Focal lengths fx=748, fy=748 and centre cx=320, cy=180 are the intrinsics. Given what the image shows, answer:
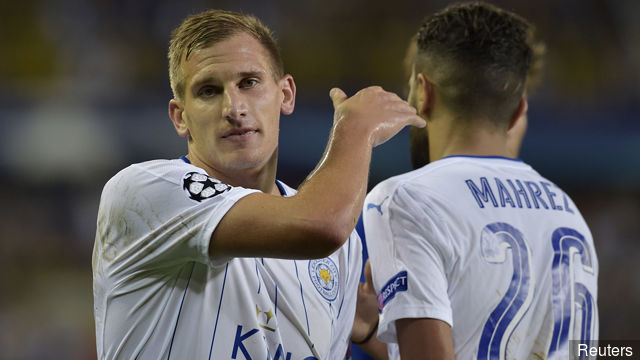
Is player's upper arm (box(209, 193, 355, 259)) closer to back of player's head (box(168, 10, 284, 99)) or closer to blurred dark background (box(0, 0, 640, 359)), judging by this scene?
back of player's head (box(168, 10, 284, 99))

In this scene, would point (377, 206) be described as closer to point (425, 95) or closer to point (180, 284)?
point (425, 95)

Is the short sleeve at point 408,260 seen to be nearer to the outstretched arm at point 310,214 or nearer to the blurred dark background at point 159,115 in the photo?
the outstretched arm at point 310,214

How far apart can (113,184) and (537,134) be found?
925cm

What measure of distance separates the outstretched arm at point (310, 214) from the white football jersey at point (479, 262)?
52 centimetres

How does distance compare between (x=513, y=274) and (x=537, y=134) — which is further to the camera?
(x=537, y=134)

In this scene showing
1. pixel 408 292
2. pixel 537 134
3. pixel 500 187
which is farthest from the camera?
pixel 537 134

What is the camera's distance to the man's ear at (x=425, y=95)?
3041 mm

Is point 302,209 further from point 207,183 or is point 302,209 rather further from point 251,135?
point 251,135

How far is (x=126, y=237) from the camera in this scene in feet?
7.46

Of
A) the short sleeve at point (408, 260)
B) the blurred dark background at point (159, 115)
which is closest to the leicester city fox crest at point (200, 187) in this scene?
the short sleeve at point (408, 260)

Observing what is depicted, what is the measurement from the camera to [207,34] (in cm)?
266

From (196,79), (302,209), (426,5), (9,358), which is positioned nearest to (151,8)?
(426,5)

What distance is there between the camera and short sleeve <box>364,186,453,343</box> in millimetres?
2543

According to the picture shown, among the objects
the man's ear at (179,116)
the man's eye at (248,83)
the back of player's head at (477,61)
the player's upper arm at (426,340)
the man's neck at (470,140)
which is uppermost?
the back of player's head at (477,61)
